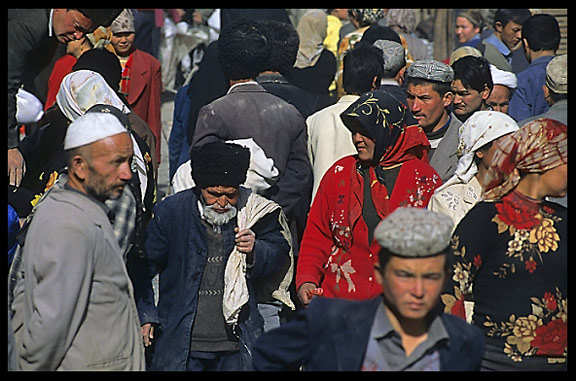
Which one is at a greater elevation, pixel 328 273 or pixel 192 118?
pixel 192 118

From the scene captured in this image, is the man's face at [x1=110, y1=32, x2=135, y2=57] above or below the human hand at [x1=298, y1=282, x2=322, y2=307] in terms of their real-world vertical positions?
above

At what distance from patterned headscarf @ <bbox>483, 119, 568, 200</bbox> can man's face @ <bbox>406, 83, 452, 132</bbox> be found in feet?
6.42

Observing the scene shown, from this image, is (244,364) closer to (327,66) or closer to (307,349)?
(307,349)

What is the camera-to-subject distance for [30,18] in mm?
5844

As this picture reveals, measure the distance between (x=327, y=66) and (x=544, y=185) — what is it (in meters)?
4.34

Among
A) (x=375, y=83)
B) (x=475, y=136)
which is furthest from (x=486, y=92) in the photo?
(x=475, y=136)

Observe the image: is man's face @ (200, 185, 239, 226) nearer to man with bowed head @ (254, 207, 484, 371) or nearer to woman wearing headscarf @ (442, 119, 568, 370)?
woman wearing headscarf @ (442, 119, 568, 370)

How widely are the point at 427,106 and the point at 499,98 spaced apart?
98 cm

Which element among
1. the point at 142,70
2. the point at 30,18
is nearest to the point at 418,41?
the point at 142,70

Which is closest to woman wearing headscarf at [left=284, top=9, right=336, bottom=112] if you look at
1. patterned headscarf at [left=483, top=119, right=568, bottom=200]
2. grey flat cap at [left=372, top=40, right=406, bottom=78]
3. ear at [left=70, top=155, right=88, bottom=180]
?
grey flat cap at [left=372, top=40, right=406, bottom=78]

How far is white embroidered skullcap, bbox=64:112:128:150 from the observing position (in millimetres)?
3939

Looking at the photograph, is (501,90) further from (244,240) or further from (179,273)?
(179,273)

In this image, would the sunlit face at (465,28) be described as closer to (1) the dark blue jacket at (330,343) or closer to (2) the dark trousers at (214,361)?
(2) the dark trousers at (214,361)

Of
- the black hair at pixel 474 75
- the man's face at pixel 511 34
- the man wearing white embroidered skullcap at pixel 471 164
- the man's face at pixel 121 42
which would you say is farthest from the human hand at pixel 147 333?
the man's face at pixel 511 34
